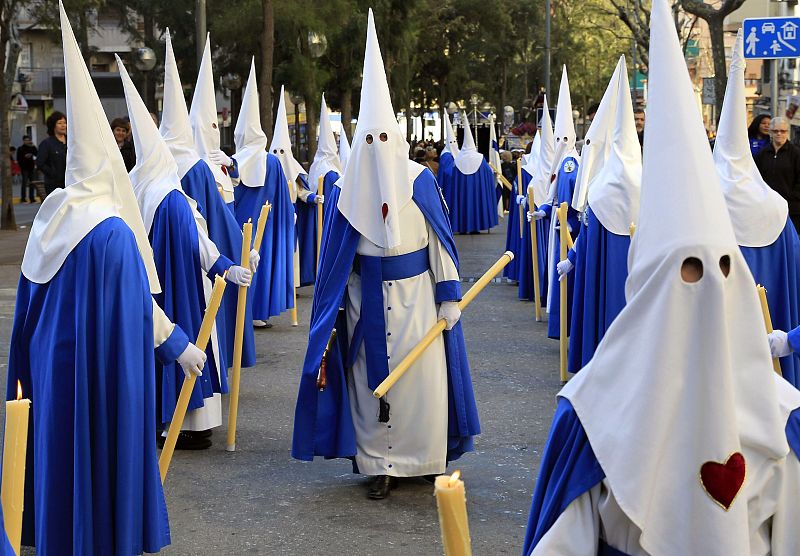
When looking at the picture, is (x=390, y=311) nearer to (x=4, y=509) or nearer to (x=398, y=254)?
(x=398, y=254)

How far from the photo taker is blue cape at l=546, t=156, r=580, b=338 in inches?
437

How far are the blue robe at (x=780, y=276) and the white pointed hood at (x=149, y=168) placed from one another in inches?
131

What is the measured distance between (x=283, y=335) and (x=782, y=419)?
33.1 feet

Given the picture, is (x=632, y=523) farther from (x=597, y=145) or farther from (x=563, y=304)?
(x=597, y=145)

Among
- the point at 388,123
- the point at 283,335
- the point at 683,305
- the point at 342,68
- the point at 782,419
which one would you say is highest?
the point at 342,68

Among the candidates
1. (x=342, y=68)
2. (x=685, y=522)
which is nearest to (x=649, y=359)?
(x=685, y=522)

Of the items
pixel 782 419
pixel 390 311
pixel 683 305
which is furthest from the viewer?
pixel 390 311

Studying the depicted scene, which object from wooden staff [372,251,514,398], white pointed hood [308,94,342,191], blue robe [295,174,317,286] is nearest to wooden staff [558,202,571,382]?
wooden staff [372,251,514,398]

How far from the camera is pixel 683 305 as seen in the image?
2766 millimetres

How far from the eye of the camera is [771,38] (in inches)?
649

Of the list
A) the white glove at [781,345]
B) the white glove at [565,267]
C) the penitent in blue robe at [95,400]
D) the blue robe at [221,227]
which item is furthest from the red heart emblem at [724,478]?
the blue robe at [221,227]

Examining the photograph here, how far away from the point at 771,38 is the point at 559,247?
626cm

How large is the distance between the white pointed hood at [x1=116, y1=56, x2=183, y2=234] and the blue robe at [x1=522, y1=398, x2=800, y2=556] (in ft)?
16.6

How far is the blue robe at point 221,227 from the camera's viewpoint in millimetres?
9633
